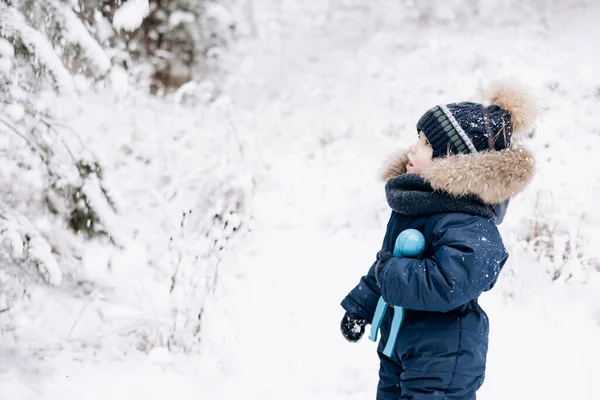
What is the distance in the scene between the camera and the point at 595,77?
694 cm

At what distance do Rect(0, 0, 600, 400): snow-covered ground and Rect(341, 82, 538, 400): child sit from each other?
1.40 m

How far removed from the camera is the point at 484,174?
1.87 meters

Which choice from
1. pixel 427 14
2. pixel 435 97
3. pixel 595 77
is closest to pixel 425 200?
pixel 435 97

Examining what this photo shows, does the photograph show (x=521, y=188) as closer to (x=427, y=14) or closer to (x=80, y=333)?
(x=80, y=333)

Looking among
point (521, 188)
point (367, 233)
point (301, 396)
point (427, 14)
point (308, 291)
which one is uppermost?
point (427, 14)

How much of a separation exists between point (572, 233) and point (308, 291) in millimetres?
2255

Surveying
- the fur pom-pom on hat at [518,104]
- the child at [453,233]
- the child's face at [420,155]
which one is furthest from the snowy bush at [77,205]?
the fur pom-pom on hat at [518,104]

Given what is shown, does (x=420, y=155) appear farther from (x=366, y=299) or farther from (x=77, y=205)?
(x=77, y=205)

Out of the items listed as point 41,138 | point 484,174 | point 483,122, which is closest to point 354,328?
point 484,174

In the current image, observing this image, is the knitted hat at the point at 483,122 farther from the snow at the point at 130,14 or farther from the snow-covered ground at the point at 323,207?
the snow-covered ground at the point at 323,207

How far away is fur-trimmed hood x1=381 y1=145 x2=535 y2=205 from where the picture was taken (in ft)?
6.15

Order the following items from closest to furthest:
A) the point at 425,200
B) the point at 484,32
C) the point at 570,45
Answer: the point at 425,200 < the point at 570,45 < the point at 484,32

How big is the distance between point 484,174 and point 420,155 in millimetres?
350

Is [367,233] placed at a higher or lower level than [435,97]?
lower
